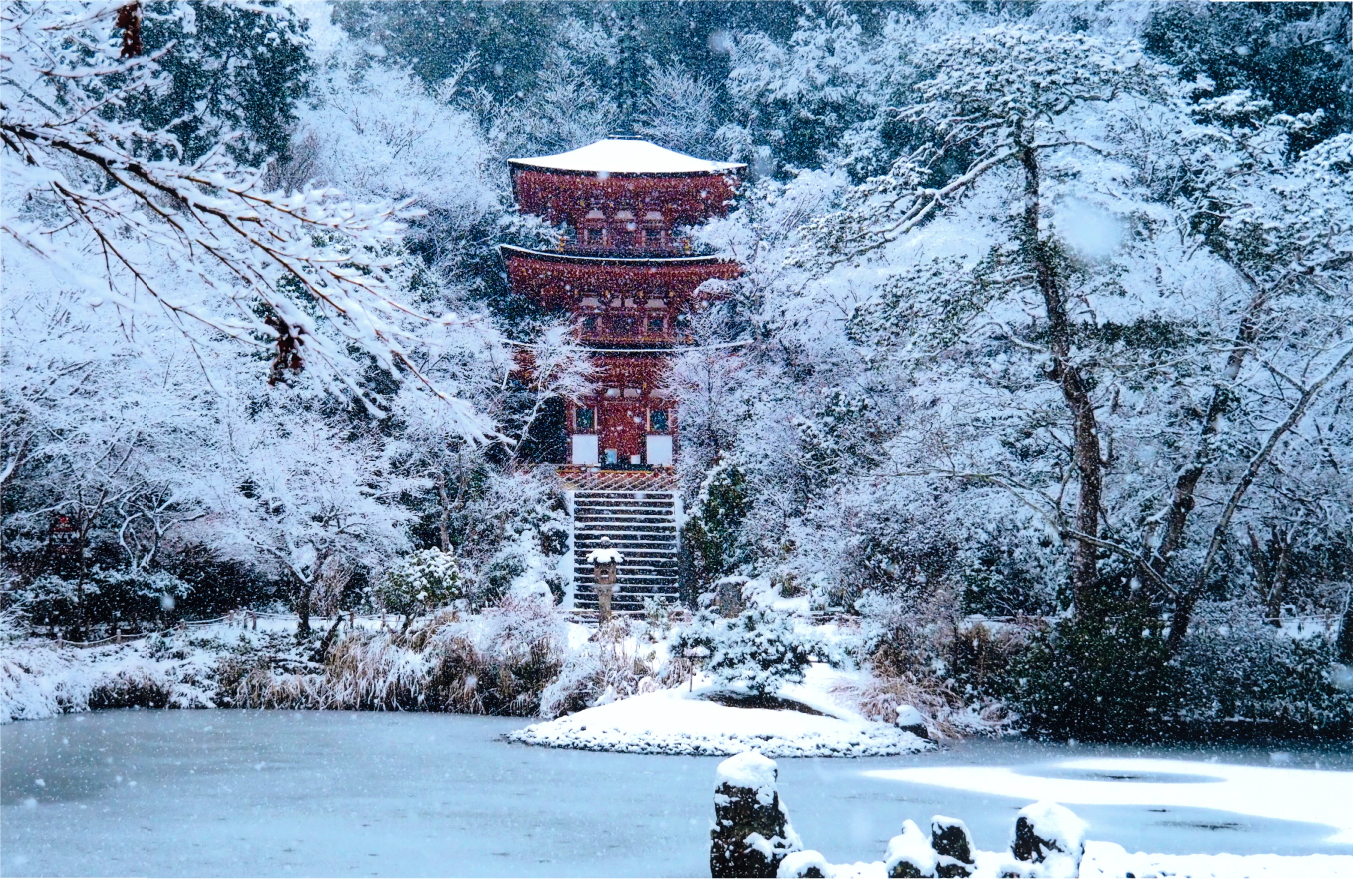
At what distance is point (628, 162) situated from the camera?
10.4 metres

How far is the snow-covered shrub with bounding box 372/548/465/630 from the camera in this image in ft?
26.5

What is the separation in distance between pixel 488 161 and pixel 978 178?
5262 millimetres

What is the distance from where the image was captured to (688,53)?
34.6ft

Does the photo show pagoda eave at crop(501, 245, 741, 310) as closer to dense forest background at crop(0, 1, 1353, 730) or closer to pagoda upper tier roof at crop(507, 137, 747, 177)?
dense forest background at crop(0, 1, 1353, 730)

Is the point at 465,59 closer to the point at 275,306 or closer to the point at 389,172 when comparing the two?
the point at 389,172

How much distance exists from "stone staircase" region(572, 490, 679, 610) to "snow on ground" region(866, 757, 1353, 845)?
4196 mm

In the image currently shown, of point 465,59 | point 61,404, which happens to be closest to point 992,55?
point 465,59

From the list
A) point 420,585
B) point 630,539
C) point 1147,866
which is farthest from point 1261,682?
point 420,585

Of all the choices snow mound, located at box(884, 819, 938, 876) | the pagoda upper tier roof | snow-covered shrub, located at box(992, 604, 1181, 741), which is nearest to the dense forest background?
snow-covered shrub, located at box(992, 604, 1181, 741)

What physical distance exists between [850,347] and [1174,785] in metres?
5.47

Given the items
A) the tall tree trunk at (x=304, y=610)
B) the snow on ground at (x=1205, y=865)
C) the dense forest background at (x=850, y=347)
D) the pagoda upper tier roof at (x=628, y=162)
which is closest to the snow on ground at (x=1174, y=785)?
the snow on ground at (x=1205, y=865)

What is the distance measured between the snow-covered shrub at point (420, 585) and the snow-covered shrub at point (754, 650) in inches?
89.9

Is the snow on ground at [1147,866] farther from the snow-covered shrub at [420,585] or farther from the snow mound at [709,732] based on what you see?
the snow-covered shrub at [420,585]

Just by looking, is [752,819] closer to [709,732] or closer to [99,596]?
[709,732]
